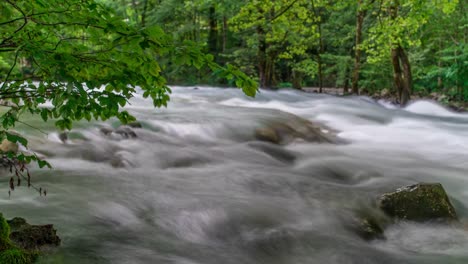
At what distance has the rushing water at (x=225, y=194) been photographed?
3260 mm

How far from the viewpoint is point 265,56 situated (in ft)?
63.7

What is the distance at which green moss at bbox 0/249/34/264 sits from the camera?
207 cm

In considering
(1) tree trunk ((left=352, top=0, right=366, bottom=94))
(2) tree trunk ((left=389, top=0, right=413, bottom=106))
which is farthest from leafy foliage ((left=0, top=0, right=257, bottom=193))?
(1) tree trunk ((left=352, top=0, right=366, bottom=94))

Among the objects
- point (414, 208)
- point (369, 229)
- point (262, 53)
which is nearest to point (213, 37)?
point (262, 53)

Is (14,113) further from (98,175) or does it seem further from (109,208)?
(98,175)

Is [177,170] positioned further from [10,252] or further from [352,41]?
[352,41]

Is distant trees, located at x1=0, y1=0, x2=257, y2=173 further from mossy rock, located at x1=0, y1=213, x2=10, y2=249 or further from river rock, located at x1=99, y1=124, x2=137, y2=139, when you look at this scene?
river rock, located at x1=99, y1=124, x2=137, y2=139

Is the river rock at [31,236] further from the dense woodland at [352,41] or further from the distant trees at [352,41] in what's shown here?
the distant trees at [352,41]

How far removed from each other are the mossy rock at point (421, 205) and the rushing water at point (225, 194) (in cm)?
13

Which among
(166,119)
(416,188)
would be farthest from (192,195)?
(166,119)

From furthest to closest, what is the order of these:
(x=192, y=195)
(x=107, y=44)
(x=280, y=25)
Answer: (x=280, y=25) < (x=192, y=195) < (x=107, y=44)

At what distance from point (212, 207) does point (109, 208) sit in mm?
1001

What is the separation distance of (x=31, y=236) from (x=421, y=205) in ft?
11.4

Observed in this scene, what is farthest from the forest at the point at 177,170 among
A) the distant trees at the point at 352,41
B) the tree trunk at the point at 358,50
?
the tree trunk at the point at 358,50
